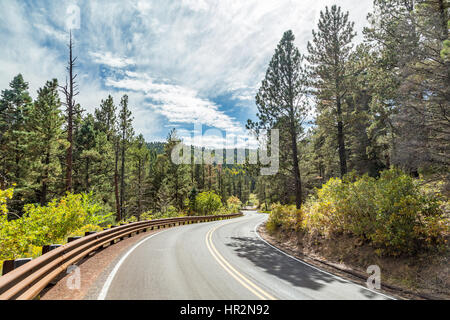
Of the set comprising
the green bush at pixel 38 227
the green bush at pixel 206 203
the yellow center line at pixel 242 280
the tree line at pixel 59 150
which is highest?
the tree line at pixel 59 150

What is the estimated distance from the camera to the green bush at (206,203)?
1496 inches

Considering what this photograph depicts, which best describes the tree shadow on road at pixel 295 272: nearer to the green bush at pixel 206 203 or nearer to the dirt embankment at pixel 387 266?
the dirt embankment at pixel 387 266

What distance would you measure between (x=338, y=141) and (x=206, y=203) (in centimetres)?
2705

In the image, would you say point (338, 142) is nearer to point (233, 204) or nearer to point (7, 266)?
point (7, 266)

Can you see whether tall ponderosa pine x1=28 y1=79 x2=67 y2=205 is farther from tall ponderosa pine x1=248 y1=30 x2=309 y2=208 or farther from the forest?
tall ponderosa pine x1=248 y1=30 x2=309 y2=208

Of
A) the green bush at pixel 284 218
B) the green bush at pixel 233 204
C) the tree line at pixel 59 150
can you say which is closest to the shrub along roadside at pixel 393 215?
the green bush at pixel 284 218

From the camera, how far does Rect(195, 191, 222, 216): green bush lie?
38.0 metres

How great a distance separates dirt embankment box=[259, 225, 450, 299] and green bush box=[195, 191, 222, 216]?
91.8 feet

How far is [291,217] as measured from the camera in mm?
14633

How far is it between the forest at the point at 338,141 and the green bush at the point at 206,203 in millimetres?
14819

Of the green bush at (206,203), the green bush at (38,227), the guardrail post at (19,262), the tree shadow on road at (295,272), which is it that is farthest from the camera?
the green bush at (206,203)

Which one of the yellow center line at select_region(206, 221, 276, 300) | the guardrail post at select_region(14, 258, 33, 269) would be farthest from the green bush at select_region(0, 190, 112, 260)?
the yellow center line at select_region(206, 221, 276, 300)

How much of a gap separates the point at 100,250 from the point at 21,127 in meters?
20.3
